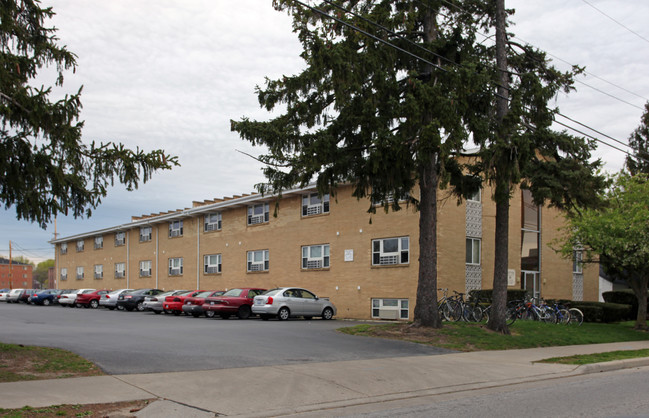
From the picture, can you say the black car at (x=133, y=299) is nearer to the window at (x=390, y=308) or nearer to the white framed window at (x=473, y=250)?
the window at (x=390, y=308)

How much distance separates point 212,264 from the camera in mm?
40938

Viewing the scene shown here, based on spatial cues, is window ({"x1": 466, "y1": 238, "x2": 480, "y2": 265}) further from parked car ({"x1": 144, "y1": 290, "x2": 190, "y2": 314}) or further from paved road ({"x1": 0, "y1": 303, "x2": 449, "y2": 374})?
parked car ({"x1": 144, "y1": 290, "x2": 190, "y2": 314})

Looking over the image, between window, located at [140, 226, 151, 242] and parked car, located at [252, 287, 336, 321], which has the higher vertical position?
window, located at [140, 226, 151, 242]

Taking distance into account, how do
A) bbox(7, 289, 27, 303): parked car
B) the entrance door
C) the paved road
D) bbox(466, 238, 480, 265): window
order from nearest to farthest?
the paved road
bbox(466, 238, 480, 265): window
the entrance door
bbox(7, 289, 27, 303): parked car

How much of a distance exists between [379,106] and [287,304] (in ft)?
40.9

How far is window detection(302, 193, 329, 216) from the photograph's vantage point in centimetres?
3219

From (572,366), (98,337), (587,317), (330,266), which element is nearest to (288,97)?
(98,337)

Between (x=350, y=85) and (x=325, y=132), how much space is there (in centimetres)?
144

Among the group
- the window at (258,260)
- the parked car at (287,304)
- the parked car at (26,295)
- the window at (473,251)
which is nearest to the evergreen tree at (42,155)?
the parked car at (287,304)

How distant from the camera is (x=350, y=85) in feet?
49.0

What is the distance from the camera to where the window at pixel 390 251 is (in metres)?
27.5

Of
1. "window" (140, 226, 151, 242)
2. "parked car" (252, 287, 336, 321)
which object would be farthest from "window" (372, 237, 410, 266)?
"window" (140, 226, 151, 242)

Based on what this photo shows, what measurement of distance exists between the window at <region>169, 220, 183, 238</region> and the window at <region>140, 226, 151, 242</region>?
12.5ft

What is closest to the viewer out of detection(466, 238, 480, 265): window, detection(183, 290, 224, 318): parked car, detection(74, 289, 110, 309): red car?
detection(466, 238, 480, 265): window
